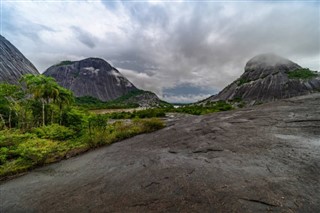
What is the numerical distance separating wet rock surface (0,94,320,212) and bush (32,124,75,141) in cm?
764

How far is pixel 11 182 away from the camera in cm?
991

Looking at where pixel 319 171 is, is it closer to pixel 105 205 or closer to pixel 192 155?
pixel 192 155

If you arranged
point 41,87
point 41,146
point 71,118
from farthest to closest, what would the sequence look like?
point 71,118 → point 41,87 → point 41,146

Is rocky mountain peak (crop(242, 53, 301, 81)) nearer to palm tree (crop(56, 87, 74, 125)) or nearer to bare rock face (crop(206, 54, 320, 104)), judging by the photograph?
bare rock face (crop(206, 54, 320, 104))

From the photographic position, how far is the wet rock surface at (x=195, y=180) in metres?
5.00

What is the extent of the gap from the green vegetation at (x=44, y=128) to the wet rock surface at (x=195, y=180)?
210 centimetres

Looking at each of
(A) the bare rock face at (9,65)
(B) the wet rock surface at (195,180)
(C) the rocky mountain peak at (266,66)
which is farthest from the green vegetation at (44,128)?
(C) the rocky mountain peak at (266,66)

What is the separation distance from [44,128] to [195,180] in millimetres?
18170

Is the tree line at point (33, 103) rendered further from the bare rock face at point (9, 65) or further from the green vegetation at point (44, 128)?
the bare rock face at point (9, 65)

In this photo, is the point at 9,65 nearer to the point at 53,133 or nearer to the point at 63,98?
the point at 63,98

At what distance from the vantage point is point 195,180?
21.1ft

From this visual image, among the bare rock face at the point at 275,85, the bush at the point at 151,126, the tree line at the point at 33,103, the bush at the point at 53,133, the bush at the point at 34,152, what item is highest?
the bare rock face at the point at 275,85

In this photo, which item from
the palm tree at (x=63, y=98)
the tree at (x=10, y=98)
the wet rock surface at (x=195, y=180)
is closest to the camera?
the wet rock surface at (x=195, y=180)

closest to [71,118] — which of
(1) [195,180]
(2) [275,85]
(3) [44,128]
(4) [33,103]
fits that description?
(4) [33,103]
